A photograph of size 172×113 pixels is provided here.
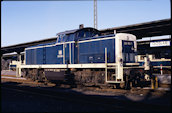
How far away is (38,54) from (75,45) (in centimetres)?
443

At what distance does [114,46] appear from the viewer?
35.0 feet

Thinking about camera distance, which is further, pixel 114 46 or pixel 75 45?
pixel 75 45

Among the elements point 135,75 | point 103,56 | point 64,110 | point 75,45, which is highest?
point 75,45

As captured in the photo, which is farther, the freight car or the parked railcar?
the parked railcar

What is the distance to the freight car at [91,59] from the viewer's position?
34.3 feet

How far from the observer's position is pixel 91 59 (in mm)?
11672

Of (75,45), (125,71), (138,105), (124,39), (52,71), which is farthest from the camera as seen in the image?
(52,71)

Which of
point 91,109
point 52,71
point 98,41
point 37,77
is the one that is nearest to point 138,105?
point 91,109

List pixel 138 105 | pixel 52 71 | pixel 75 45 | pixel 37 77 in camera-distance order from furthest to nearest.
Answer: pixel 37 77, pixel 52 71, pixel 75 45, pixel 138 105

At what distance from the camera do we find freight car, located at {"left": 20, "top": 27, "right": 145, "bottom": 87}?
10445 mm

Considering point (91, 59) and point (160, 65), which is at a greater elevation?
point (91, 59)

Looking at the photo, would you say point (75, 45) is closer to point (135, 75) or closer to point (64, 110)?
point (135, 75)

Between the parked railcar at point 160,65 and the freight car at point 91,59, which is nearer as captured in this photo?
the freight car at point 91,59

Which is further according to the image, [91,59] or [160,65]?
[160,65]
